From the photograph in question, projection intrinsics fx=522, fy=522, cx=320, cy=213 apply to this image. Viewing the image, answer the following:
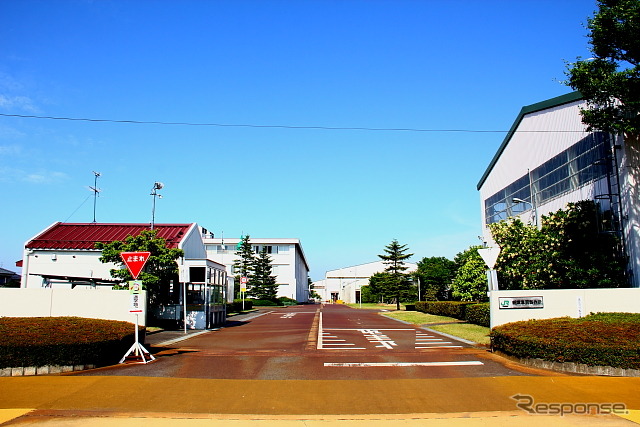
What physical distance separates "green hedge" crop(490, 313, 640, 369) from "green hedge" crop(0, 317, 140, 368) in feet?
28.6

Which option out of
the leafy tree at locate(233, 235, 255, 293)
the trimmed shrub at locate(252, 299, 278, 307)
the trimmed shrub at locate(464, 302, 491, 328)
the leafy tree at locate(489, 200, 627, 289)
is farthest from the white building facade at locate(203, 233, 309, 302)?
the leafy tree at locate(489, 200, 627, 289)

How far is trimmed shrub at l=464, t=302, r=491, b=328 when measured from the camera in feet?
70.2

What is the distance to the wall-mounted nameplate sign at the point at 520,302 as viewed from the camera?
14008 mm

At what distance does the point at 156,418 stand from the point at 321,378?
3.52 metres

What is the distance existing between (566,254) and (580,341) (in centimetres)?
1075

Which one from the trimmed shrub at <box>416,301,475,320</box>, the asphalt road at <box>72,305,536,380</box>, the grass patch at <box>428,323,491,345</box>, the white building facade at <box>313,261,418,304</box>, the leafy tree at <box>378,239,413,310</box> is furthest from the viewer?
the white building facade at <box>313,261,418,304</box>

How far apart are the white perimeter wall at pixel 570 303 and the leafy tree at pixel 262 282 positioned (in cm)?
5940

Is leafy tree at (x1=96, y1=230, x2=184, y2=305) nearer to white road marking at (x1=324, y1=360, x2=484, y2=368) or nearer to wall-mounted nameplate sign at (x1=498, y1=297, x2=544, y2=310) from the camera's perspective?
white road marking at (x1=324, y1=360, x2=484, y2=368)

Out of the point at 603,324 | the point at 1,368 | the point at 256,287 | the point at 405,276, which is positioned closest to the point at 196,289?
the point at 1,368

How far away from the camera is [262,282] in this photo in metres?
73.8

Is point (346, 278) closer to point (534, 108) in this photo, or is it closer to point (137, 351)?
point (534, 108)

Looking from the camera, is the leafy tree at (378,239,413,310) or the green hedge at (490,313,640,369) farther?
the leafy tree at (378,239,413,310)

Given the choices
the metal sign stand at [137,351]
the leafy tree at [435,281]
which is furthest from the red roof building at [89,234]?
the leafy tree at [435,281]

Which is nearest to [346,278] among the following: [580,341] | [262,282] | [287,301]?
[287,301]
